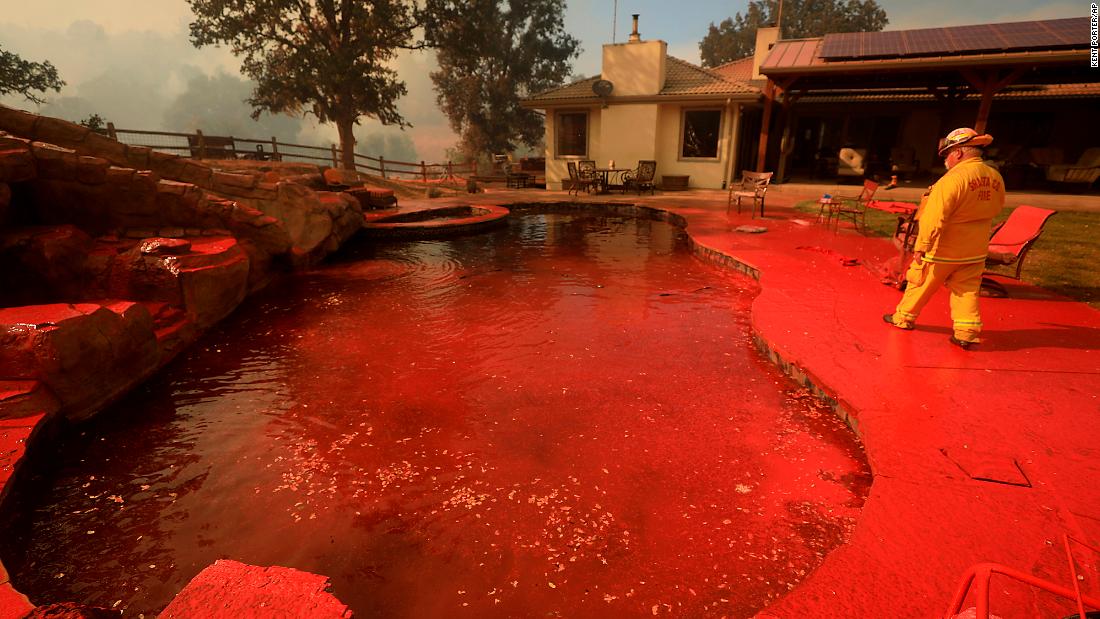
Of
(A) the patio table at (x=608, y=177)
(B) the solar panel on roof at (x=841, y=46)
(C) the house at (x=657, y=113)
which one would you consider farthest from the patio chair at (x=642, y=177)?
(B) the solar panel on roof at (x=841, y=46)

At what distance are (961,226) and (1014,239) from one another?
1948mm

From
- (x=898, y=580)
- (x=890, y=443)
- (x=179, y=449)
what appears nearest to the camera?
(x=898, y=580)

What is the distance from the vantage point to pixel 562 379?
3.99 metres

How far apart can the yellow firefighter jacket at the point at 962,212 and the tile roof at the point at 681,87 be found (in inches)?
484

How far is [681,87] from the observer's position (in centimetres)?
1586

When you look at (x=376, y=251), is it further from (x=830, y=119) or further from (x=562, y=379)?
(x=830, y=119)

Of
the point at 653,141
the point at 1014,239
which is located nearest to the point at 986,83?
the point at 653,141

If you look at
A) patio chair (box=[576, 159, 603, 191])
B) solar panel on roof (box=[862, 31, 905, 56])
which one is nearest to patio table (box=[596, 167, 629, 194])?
patio chair (box=[576, 159, 603, 191])

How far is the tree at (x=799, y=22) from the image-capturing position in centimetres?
3803

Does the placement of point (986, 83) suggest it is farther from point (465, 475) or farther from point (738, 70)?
point (465, 475)

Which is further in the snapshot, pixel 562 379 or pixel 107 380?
pixel 562 379

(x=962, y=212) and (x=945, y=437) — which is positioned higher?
(x=962, y=212)

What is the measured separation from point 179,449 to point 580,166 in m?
15.2

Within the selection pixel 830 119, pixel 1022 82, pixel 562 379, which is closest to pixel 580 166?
pixel 830 119
